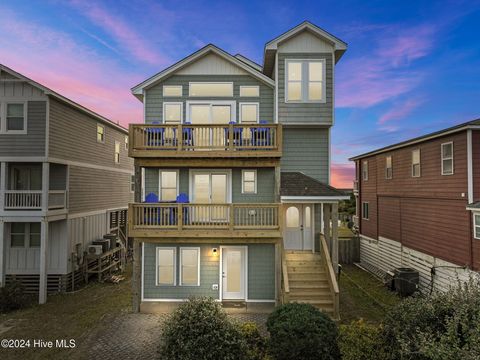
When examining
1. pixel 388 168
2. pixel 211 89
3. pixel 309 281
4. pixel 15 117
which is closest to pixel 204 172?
pixel 211 89

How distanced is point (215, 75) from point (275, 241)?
7.93m

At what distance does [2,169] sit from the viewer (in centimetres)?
1267

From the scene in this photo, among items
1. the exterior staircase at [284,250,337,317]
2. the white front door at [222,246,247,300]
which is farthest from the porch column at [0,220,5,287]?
the exterior staircase at [284,250,337,317]

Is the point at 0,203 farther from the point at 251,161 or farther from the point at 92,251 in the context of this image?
the point at 251,161

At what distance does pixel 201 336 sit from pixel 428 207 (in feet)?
42.7

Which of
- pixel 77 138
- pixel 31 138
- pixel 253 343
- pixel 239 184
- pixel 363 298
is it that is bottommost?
pixel 363 298

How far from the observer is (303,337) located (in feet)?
22.4

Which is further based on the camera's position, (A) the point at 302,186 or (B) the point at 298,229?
(B) the point at 298,229

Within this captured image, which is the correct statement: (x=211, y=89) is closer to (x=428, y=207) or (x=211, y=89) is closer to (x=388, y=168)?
(x=428, y=207)

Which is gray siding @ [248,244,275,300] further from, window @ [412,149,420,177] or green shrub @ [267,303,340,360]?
window @ [412,149,420,177]

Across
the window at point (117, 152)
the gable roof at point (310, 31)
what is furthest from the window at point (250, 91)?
the window at point (117, 152)

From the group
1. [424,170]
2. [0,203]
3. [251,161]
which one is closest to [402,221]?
[424,170]

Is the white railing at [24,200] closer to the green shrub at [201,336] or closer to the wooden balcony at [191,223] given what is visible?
the wooden balcony at [191,223]

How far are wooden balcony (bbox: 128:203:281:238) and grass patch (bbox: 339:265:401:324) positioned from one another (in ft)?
15.2
